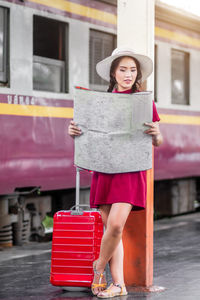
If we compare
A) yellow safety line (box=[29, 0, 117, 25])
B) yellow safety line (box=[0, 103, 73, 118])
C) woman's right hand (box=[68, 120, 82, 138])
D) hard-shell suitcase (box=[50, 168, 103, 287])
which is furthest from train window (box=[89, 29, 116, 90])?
woman's right hand (box=[68, 120, 82, 138])

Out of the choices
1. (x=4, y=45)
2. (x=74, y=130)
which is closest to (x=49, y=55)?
(x=4, y=45)

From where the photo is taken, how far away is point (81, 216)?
17.9 ft

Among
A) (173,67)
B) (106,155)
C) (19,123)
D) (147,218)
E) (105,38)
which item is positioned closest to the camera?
(106,155)

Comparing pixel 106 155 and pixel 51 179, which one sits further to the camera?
pixel 51 179

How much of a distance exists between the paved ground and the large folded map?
1001 millimetres

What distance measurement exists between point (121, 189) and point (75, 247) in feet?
2.64

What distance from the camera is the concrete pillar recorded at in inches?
214

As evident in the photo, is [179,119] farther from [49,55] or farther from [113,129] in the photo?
[113,129]

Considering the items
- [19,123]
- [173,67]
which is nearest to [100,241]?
[19,123]

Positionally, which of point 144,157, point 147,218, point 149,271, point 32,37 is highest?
point 32,37

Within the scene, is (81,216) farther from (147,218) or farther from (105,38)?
(105,38)

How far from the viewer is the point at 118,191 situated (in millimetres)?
4887

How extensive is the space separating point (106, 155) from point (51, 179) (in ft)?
12.6

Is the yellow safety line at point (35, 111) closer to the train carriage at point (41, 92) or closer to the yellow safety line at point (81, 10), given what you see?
the train carriage at point (41, 92)
